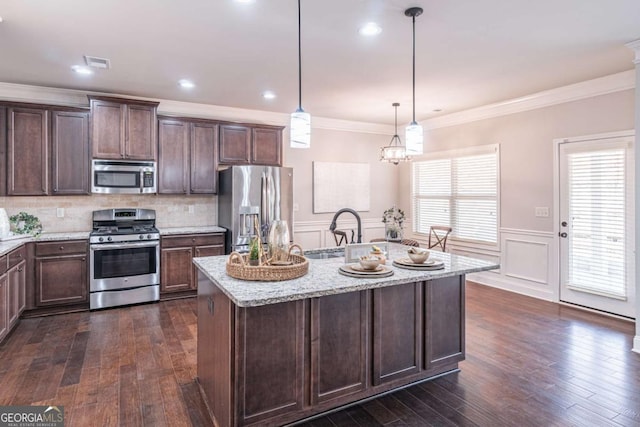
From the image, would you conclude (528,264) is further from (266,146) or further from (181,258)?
(181,258)

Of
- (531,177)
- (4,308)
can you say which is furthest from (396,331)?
(531,177)

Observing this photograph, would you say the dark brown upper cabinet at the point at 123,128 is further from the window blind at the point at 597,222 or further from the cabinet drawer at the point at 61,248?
the window blind at the point at 597,222

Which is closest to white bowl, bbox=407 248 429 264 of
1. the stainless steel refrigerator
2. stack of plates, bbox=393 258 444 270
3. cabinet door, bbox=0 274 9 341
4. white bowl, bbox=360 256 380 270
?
stack of plates, bbox=393 258 444 270

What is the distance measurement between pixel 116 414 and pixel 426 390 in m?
2.06

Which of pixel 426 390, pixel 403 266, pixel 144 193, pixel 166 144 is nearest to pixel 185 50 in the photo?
pixel 166 144

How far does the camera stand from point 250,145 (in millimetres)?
5523

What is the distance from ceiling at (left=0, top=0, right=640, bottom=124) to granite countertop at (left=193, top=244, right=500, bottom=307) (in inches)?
72.5

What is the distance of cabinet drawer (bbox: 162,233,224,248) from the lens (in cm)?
480

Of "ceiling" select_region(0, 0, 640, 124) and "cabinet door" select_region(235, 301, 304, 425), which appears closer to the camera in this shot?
"cabinet door" select_region(235, 301, 304, 425)

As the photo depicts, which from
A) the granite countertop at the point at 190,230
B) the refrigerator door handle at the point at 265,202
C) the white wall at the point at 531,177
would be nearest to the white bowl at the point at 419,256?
the refrigerator door handle at the point at 265,202

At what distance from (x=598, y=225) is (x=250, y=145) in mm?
4589

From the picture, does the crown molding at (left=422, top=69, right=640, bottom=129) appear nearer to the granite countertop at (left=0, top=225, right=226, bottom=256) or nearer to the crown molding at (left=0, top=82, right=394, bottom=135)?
the crown molding at (left=0, top=82, right=394, bottom=135)

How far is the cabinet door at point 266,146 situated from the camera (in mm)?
5559

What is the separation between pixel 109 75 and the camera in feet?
13.4
